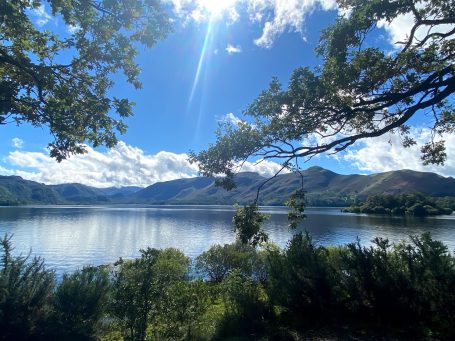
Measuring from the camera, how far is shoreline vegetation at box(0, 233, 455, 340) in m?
10.1

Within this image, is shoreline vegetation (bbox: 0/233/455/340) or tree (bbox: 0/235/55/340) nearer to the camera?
shoreline vegetation (bbox: 0/233/455/340)

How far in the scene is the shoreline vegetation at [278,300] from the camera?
1015cm

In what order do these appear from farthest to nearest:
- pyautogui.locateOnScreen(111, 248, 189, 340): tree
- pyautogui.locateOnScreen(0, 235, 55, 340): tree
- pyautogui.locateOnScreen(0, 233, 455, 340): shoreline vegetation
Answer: pyautogui.locateOnScreen(0, 235, 55, 340): tree → pyautogui.locateOnScreen(111, 248, 189, 340): tree → pyautogui.locateOnScreen(0, 233, 455, 340): shoreline vegetation

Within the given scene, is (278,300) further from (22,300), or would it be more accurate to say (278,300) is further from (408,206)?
(408,206)

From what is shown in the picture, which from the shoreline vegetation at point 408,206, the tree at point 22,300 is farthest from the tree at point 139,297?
the shoreline vegetation at point 408,206

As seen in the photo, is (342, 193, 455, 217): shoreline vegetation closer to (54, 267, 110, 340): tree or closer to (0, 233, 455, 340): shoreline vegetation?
(0, 233, 455, 340): shoreline vegetation

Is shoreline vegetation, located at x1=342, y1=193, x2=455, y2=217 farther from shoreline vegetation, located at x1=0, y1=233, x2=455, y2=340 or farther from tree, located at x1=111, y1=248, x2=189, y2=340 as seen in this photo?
tree, located at x1=111, y1=248, x2=189, y2=340

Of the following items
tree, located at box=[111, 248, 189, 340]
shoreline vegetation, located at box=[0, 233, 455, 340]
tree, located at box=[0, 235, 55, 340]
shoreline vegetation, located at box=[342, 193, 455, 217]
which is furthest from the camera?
shoreline vegetation, located at box=[342, 193, 455, 217]

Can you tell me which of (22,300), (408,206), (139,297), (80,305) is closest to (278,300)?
(139,297)

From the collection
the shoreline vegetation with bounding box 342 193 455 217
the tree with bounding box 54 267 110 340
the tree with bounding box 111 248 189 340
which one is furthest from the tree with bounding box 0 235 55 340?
the shoreline vegetation with bounding box 342 193 455 217

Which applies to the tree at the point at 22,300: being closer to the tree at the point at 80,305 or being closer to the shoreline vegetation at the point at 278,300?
the shoreline vegetation at the point at 278,300

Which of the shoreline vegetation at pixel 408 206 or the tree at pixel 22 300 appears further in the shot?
the shoreline vegetation at pixel 408 206

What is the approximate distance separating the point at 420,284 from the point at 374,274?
1.38 metres

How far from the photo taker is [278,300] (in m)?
12.3
